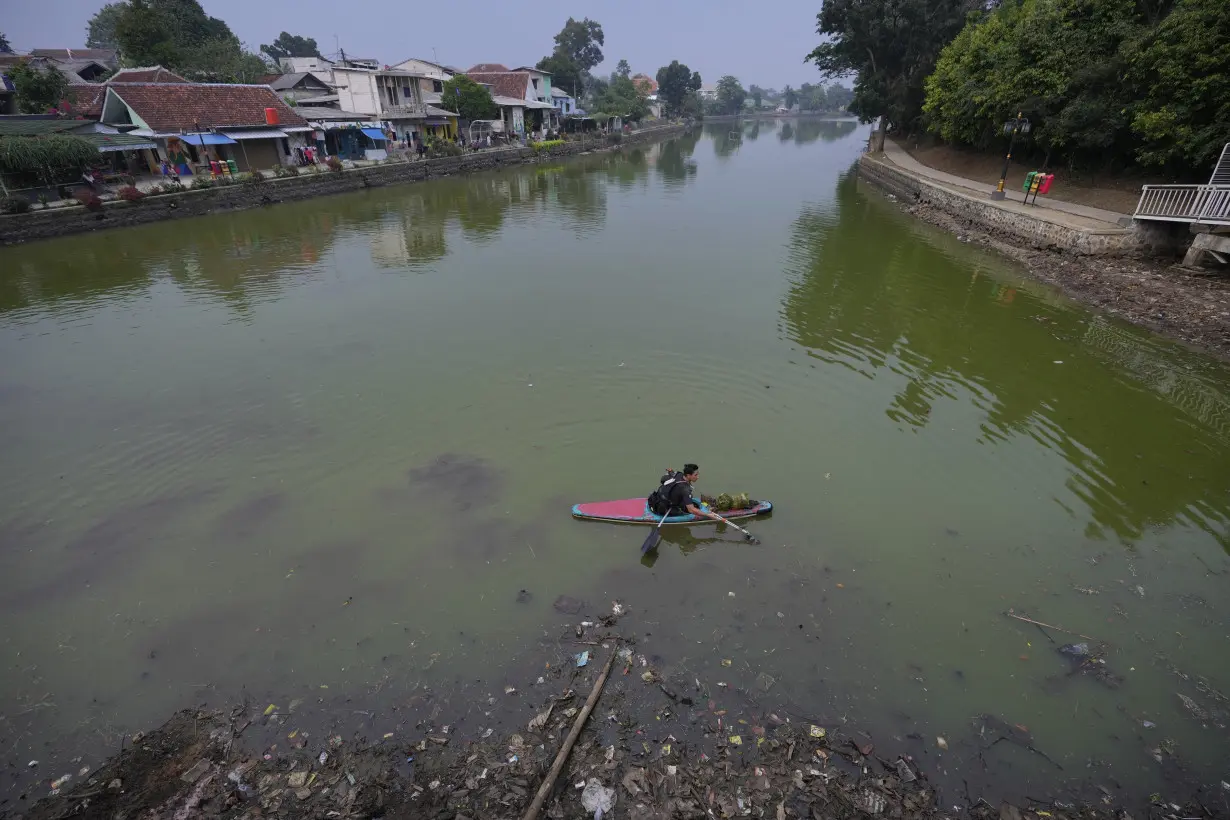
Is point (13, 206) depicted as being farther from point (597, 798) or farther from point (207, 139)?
point (597, 798)

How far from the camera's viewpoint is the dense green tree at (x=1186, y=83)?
56.3 feet

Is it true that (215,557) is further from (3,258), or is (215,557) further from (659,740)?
(3,258)

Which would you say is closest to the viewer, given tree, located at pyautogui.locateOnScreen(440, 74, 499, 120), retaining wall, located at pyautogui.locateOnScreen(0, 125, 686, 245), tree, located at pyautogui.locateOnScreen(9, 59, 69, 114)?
retaining wall, located at pyautogui.locateOnScreen(0, 125, 686, 245)

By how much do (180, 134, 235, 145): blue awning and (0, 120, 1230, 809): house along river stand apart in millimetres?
18512

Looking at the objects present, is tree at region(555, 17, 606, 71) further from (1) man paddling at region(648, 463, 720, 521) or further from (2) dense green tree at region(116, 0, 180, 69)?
(1) man paddling at region(648, 463, 720, 521)

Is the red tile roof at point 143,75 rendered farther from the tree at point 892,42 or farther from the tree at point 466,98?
the tree at point 892,42

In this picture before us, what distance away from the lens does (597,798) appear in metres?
5.03

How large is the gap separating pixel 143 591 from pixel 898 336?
52.2 feet

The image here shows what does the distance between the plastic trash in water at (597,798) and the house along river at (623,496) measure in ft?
4.50

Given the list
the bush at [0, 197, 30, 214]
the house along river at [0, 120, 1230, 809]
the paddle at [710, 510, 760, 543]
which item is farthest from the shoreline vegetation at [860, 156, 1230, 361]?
the bush at [0, 197, 30, 214]

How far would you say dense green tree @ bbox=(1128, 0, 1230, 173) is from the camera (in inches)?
676

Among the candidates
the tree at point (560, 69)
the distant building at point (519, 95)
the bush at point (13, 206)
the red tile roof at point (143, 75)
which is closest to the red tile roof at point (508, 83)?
the distant building at point (519, 95)

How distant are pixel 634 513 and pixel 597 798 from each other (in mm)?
3890

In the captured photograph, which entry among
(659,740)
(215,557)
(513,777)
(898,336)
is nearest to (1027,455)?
(898,336)
